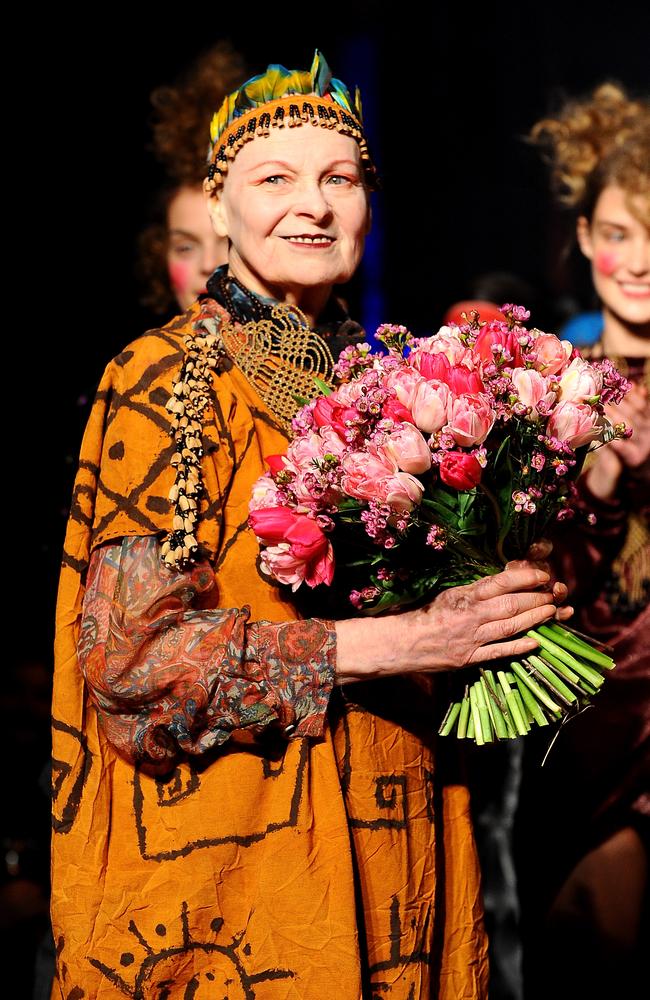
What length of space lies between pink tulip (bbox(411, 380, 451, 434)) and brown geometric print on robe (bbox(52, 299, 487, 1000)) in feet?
0.95

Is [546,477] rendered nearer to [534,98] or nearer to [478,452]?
[478,452]

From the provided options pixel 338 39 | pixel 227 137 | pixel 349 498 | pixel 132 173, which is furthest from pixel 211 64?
pixel 349 498

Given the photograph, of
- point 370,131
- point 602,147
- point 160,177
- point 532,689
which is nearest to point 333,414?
point 532,689

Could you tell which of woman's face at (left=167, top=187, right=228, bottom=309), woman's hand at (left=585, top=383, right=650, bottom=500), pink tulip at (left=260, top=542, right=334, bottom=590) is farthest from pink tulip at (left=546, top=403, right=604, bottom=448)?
woman's face at (left=167, top=187, right=228, bottom=309)

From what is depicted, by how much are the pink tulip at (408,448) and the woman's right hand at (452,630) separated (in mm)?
229

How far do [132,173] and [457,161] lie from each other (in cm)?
148

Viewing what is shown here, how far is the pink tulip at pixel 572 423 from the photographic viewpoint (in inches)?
63.4

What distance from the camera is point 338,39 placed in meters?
3.85

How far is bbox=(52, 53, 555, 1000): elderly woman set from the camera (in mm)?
1599

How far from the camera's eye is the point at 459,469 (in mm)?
1540

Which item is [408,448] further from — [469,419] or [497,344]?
[497,344]

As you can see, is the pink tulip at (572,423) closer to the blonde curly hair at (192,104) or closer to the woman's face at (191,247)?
the woman's face at (191,247)

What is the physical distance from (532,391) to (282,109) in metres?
0.59

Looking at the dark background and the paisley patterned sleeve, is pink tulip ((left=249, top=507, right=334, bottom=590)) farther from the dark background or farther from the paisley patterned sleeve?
the dark background
